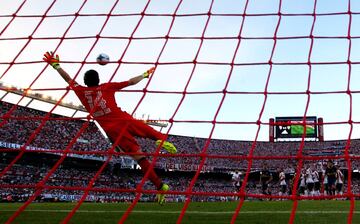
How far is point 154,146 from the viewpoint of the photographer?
3550 cm

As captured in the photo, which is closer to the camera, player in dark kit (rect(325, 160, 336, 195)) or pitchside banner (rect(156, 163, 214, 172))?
player in dark kit (rect(325, 160, 336, 195))

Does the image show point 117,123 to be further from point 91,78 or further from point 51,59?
point 51,59

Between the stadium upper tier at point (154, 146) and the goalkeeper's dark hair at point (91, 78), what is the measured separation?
20.1m

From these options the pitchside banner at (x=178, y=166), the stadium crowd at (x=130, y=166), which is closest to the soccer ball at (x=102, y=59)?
the stadium crowd at (x=130, y=166)

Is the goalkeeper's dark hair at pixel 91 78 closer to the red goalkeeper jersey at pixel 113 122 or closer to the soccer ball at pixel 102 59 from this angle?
the red goalkeeper jersey at pixel 113 122

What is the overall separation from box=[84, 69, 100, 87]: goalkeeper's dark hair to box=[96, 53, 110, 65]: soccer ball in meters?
0.33

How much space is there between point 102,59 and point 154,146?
3064cm

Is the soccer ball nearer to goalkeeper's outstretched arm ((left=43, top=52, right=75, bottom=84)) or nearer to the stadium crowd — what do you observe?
goalkeeper's outstretched arm ((left=43, top=52, right=75, bottom=84))

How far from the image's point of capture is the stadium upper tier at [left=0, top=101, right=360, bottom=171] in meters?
27.7

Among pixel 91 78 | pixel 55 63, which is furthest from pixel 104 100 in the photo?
pixel 55 63

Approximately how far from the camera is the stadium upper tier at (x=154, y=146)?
27.7m

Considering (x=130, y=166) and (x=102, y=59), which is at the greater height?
(x=130, y=166)

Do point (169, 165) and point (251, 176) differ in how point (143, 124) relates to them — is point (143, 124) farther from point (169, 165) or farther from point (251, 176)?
point (251, 176)

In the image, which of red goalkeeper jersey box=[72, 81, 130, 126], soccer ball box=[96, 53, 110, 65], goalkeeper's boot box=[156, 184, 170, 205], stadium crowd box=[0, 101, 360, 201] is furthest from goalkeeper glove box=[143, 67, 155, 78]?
stadium crowd box=[0, 101, 360, 201]
